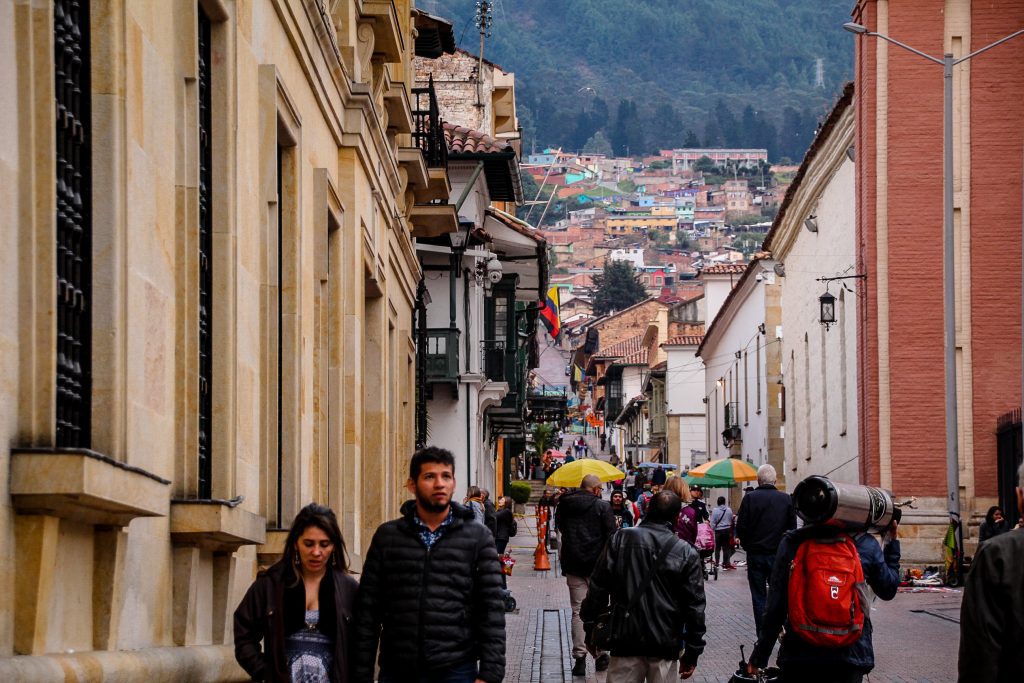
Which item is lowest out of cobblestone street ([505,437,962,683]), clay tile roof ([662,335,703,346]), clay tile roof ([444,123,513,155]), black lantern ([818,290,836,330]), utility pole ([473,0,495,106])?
cobblestone street ([505,437,962,683])

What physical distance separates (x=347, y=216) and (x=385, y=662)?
7.89m

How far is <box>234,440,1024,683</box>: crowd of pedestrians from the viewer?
647 centimetres

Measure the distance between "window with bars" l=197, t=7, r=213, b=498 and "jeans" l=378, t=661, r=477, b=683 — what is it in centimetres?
180

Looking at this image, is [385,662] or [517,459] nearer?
[385,662]

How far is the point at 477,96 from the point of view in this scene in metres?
50.9

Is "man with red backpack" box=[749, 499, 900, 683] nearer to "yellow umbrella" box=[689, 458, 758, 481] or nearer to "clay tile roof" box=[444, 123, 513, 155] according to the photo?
"clay tile roof" box=[444, 123, 513, 155]

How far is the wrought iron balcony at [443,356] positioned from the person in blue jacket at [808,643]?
24.7 metres

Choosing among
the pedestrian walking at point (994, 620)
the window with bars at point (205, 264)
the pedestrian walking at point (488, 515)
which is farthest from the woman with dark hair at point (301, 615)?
the pedestrian walking at point (488, 515)

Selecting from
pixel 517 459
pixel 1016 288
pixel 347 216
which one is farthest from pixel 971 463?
pixel 517 459

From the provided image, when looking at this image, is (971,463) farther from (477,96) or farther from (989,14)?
(477,96)

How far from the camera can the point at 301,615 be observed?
24.7 feet

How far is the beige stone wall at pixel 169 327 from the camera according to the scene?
599cm

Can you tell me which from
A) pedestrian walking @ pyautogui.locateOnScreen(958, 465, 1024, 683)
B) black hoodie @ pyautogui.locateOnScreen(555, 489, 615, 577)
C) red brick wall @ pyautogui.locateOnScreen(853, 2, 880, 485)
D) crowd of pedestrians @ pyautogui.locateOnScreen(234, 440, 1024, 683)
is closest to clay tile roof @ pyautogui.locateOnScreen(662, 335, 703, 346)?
red brick wall @ pyautogui.locateOnScreen(853, 2, 880, 485)

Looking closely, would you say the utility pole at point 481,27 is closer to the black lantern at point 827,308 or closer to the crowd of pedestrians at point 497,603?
the black lantern at point 827,308
